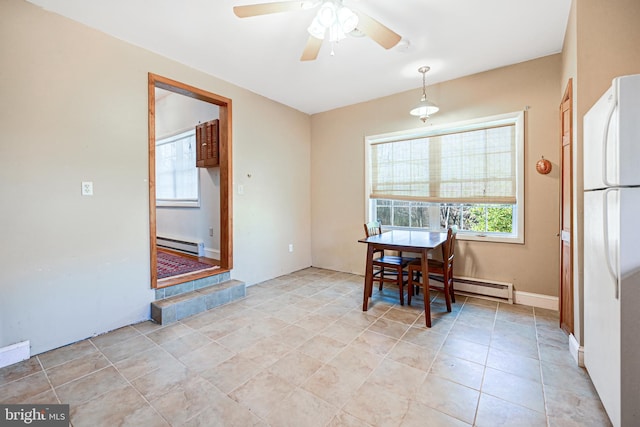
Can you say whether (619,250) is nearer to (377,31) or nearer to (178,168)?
(377,31)

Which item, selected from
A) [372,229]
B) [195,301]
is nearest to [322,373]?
[195,301]

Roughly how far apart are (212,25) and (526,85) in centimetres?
325

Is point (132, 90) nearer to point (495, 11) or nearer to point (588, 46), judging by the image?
point (495, 11)

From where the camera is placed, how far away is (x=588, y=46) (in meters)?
1.95

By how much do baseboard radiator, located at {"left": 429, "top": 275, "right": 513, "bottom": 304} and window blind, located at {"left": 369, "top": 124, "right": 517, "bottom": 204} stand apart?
960 mm

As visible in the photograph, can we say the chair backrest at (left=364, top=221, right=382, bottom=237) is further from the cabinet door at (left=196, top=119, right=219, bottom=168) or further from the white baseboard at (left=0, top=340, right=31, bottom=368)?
the white baseboard at (left=0, top=340, right=31, bottom=368)

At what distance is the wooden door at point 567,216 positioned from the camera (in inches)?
88.0

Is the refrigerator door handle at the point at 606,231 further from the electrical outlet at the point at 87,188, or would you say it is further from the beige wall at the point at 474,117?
the electrical outlet at the point at 87,188

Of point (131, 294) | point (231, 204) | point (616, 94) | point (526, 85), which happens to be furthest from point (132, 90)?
point (526, 85)

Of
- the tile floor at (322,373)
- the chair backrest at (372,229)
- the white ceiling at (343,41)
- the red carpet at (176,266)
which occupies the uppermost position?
the white ceiling at (343,41)

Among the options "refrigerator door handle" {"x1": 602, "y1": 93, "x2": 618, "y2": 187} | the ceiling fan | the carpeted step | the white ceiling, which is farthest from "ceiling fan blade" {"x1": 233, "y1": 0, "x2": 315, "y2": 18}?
the carpeted step

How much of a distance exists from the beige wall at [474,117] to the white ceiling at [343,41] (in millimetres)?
226

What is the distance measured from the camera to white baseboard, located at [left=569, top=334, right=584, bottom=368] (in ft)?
6.37

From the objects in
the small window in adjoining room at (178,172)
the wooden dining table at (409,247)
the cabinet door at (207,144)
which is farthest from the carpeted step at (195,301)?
the small window in adjoining room at (178,172)
